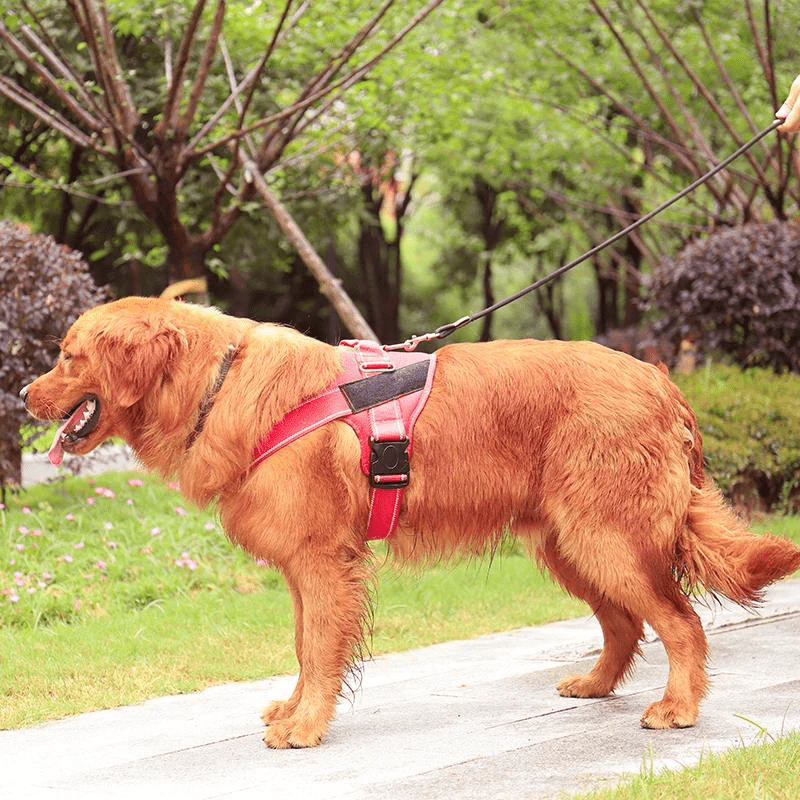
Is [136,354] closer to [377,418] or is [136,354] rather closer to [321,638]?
[377,418]

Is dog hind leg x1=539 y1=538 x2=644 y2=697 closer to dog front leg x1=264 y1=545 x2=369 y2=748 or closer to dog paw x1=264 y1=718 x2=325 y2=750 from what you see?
dog front leg x1=264 y1=545 x2=369 y2=748

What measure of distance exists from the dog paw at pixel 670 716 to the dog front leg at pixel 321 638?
1112 millimetres

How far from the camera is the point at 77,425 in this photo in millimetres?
4750

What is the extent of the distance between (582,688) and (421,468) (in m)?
1.28

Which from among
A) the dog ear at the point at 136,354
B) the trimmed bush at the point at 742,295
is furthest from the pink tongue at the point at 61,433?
the trimmed bush at the point at 742,295

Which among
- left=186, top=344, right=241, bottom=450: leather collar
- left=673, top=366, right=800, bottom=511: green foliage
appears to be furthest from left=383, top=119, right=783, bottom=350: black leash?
left=673, top=366, right=800, bottom=511: green foliage

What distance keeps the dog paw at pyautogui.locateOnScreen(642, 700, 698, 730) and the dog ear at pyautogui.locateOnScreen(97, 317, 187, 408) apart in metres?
2.19

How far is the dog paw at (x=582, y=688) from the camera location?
17.2 feet

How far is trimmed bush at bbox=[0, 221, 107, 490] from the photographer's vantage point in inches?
338

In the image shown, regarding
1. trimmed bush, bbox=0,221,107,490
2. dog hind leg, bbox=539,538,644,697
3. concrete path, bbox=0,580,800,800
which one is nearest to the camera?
concrete path, bbox=0,580,800,800

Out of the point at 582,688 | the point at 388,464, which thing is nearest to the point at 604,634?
the point at 582,688

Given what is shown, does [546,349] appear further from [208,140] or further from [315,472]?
[208,140]

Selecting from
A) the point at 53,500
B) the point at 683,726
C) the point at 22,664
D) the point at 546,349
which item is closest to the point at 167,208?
the point at 53,500

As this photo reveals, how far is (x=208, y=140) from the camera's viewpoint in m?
12.9
